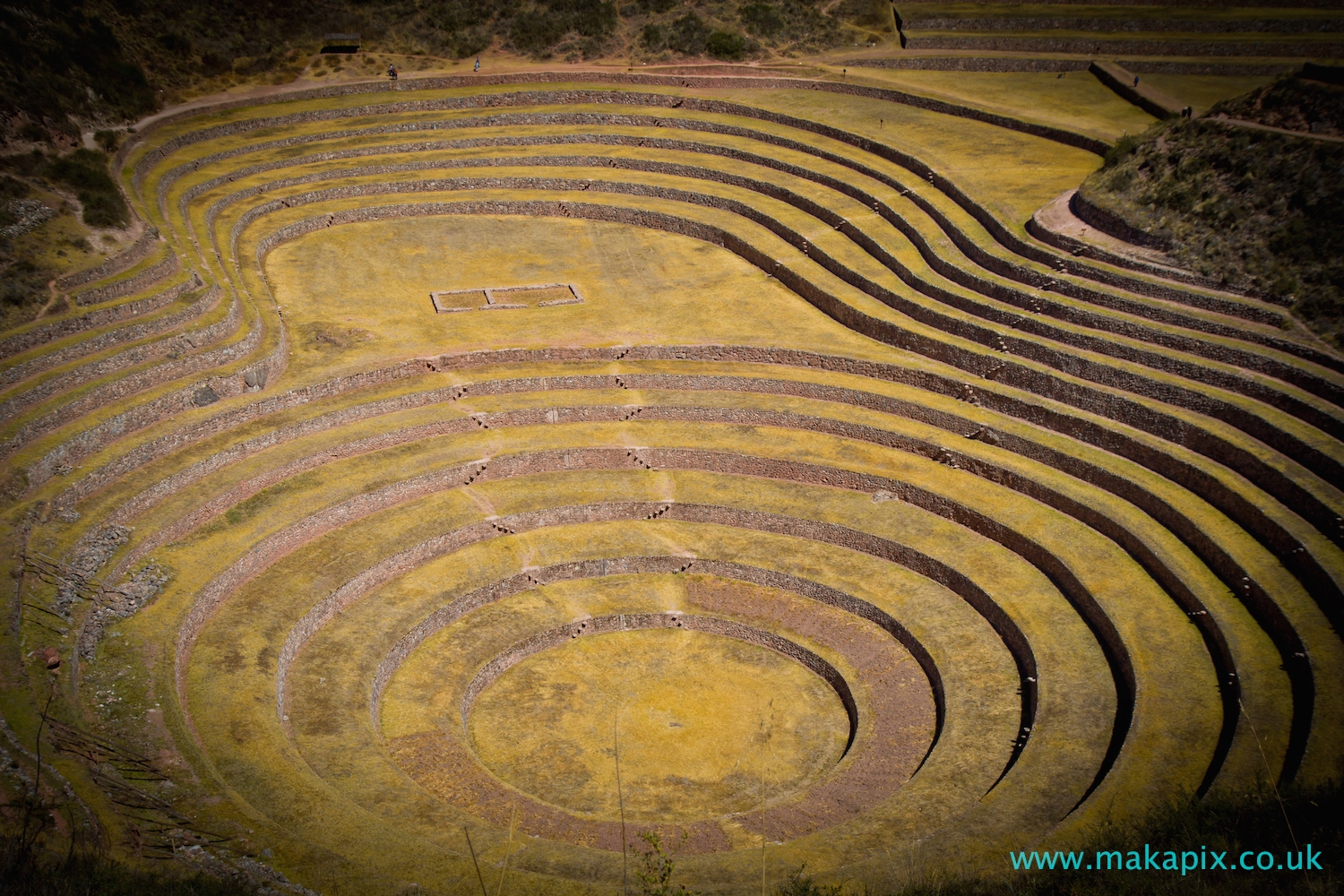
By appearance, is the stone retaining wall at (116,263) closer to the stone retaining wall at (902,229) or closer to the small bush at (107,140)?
the stone retaining wall at (902,229)

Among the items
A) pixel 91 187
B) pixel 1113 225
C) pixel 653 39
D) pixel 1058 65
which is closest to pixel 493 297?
pixel 91 187

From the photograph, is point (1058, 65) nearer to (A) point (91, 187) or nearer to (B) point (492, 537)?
(B) point (492, 537)

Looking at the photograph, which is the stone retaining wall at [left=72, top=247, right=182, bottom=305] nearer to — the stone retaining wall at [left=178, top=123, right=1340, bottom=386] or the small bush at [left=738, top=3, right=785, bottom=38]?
the stone retaining wall at [left=178, top=123, right=1340, bottom=386]

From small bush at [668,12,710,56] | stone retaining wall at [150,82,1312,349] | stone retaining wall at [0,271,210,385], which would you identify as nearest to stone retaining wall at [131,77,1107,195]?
stone retaining wall at [150,82,1312,349]

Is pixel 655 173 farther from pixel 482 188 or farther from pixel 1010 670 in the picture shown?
pixel 1010 670

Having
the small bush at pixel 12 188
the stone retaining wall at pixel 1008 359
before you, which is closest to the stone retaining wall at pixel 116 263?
the small bush at pixel 12 188

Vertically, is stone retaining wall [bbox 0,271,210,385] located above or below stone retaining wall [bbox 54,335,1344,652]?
above
